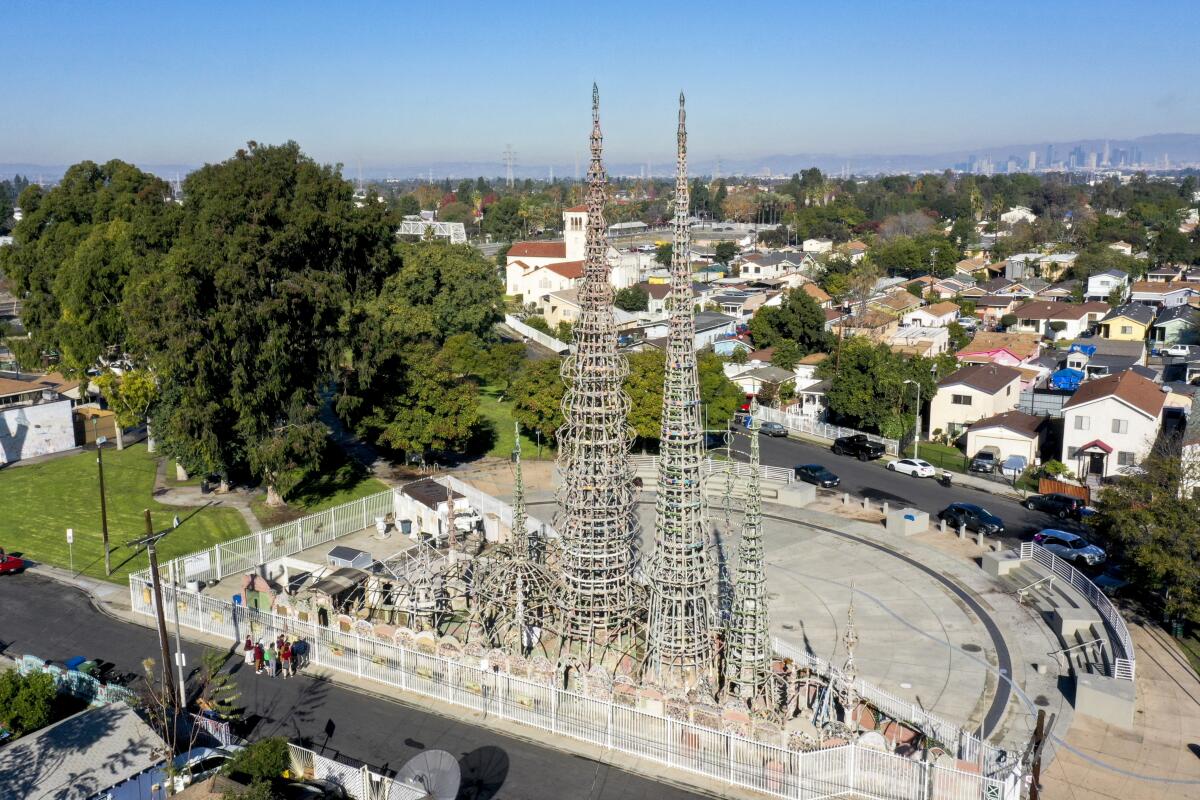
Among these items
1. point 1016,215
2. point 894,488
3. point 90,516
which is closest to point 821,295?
point 894,488

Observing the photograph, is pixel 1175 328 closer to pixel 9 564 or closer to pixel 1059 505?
pixel 1059 505

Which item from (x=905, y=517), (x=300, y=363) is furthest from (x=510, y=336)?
(x=905, y=517)

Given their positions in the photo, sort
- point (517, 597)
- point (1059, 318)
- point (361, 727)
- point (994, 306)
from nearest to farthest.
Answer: point (361, 727)
point (517, 597)
point (1059, 318)
point (994, 306)

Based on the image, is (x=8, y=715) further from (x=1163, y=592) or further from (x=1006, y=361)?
(x=1006, y=361)

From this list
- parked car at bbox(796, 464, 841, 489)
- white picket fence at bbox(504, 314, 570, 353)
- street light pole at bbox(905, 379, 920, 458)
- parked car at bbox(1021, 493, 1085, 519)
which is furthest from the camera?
white picket fence at bbox(504, 314, 570, 353)

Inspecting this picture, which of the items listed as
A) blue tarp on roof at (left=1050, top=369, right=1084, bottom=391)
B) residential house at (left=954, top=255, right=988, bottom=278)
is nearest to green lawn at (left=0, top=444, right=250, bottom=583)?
blue tarp on roof at (left=1050, top=369, right=1084, bottom=391)

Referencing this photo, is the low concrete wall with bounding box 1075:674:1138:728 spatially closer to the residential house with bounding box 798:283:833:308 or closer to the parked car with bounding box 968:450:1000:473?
the parked car with bounding box 968:450:1000:473
